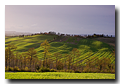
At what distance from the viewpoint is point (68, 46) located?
308 inches


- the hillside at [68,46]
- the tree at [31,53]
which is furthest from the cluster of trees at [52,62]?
the hillside at [68,46]

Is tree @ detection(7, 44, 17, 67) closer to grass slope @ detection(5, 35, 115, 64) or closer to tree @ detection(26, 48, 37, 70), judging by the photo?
grass slope @ detection(5, 35, 115, 64)

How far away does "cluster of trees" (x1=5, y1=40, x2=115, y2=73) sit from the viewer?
281 inches

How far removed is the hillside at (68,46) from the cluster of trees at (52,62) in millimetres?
195

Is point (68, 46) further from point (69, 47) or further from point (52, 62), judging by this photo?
point (52, 62)

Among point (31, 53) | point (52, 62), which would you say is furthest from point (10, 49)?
point (52, 62)

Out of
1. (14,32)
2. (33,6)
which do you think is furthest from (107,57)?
(14,32)

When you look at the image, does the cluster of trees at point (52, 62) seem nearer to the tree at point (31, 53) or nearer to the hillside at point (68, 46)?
the tree at point (31, 53)

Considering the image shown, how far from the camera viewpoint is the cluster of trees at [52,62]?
7.14 metres

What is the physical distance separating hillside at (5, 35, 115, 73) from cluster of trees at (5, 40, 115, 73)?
195mm

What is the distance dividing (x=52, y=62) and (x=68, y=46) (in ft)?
6.74

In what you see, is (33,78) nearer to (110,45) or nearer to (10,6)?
(10,6)

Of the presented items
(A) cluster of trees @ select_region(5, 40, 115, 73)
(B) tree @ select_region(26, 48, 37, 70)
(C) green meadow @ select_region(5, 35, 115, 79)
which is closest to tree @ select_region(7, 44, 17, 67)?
(A) cluster of trees @ select_region(5, 40, 115, 73)
